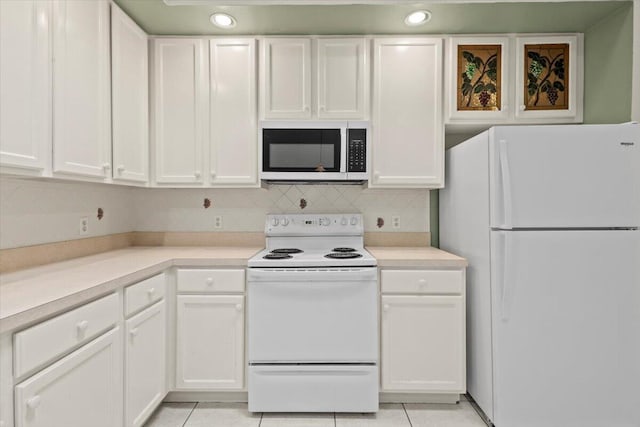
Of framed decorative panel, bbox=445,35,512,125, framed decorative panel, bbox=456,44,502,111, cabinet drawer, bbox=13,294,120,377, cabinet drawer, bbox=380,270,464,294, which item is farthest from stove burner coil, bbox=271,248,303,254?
framed decorative panel, bbox=456,44,502,111

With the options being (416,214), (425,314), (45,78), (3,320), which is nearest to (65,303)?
(3,320)

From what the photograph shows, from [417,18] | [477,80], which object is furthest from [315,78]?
[477,80]

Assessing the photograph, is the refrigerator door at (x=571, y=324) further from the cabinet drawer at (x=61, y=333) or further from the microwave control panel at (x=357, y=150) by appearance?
the cabinet drawer at (x=61, y=333)

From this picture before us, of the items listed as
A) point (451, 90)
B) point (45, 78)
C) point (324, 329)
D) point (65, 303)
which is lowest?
point (324, 329)

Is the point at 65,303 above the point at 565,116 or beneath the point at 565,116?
beneath

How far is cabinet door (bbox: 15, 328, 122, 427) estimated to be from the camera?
1142 mm

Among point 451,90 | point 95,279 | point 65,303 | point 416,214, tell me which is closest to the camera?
point 65,303

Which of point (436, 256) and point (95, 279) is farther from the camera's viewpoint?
point (436, 256)

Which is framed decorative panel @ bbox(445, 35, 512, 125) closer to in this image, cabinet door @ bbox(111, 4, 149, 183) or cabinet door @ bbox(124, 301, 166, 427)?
cabinet door @ bbox(111, 4, 149, 183)

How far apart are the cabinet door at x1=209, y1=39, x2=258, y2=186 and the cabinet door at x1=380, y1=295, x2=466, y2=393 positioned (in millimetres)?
1313

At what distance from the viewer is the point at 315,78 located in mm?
2541

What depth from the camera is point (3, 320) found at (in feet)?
3.40

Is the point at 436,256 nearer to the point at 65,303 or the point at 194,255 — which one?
the point at 194,255

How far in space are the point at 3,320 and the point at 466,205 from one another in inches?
87.3
